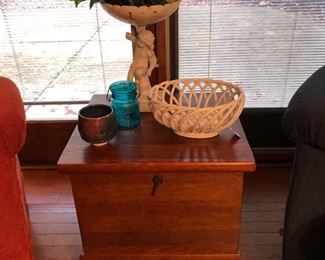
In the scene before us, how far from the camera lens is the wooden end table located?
1.01 metres

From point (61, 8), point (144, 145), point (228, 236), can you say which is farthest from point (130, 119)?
point (61, 8)

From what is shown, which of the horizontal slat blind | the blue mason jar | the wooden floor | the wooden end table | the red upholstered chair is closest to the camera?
the red upholstered chair

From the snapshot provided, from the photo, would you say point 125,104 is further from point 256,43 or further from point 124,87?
point 256,43

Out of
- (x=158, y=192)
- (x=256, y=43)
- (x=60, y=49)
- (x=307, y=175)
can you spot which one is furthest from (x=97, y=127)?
(x=256, y=43)

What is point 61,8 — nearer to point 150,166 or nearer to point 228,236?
point 150,166

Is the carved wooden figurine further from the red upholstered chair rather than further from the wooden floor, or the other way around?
the wooden floor

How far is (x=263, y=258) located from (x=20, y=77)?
4.28 feet

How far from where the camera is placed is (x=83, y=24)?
1.58 meters

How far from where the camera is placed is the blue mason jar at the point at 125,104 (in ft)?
3.75

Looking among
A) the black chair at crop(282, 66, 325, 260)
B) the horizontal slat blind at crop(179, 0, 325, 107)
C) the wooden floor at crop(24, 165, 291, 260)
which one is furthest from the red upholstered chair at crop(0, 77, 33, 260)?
the horizontal slat blind at crop(179, 0, 325, 107)

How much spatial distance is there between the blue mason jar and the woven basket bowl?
65 mm

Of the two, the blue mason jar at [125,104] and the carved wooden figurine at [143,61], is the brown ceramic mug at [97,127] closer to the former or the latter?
the blue mason jar at [125,104]

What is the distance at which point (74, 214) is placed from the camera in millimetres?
1513

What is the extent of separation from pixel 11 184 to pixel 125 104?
41 cm
